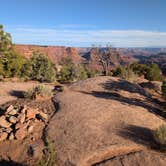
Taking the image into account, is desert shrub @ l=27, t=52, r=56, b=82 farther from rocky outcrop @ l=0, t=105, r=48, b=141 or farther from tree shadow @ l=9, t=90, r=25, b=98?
rocky outcrop @ l=0, t=105, r=48, b=141

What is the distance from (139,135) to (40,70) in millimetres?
28337

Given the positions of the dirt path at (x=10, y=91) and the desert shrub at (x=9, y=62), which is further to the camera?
the desert shrub at (x=9, y=62)

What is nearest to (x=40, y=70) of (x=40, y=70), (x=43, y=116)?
(x=40, y=70)

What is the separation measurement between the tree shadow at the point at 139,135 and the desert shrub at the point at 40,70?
83.1 feet

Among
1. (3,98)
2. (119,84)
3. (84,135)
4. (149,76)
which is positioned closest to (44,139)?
(84,135)

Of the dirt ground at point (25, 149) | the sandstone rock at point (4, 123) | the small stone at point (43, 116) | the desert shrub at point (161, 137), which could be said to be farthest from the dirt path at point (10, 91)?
the desert shrub at point (161, 137)

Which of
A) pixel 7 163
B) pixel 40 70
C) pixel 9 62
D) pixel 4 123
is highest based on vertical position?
pixel 9 62

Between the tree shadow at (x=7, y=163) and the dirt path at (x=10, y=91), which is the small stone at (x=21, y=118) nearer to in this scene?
the tree shadow at (x=7, y=163)

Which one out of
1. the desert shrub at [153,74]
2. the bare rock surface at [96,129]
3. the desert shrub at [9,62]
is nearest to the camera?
the bare rock surface at [96,129]

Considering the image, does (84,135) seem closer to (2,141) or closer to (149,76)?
(2,141)

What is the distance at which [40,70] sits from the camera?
3759 centimetres

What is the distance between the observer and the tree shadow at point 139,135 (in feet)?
33.3

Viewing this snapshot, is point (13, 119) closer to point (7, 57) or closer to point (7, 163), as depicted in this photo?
point (7, 163)

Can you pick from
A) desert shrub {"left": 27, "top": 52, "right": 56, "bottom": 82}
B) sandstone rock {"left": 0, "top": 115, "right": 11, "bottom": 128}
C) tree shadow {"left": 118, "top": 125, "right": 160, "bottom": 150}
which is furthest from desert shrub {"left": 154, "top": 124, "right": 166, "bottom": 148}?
desert shrub {"left": 27, "top": 52, "right": 56, "bottom": 82}
